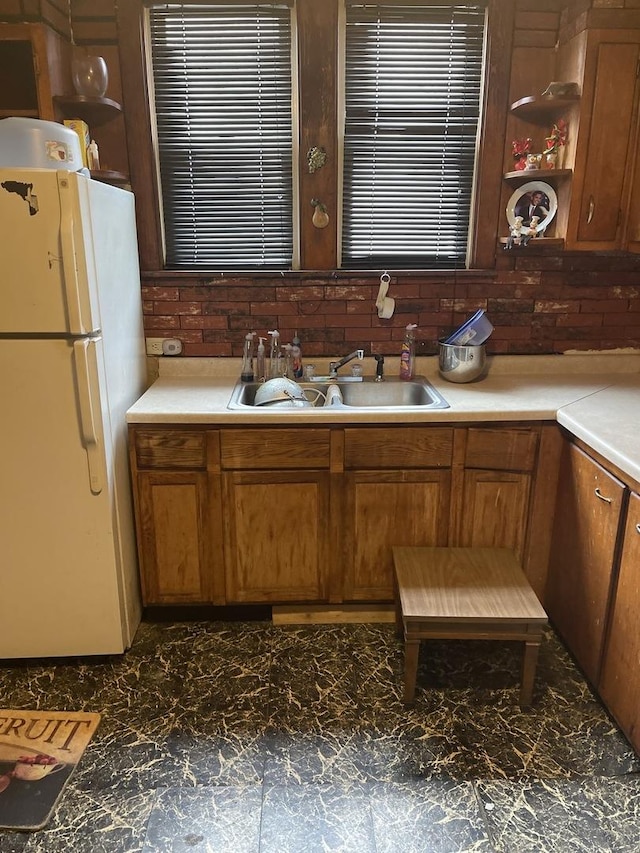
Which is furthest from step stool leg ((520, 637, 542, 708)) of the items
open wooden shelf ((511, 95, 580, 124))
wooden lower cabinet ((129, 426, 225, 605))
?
open wooden shelf ((511, 95, 580, 124))

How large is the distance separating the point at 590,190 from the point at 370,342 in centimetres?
105

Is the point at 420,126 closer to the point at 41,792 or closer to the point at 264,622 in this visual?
the point at 264,622

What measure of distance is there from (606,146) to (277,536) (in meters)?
1.93

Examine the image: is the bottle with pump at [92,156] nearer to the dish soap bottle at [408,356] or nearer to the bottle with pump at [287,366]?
the bottle with pump at [287,366]

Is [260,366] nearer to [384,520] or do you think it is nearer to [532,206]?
[384,520]

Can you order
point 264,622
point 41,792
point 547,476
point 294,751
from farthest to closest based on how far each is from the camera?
point 264,622
point 547,476
point 294,751
point 41,792

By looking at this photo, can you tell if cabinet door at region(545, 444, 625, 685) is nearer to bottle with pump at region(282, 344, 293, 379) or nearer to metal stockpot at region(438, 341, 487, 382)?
metal stockpot at region(438, 341, 487, 382)

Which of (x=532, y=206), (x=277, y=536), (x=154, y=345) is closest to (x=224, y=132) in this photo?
(x=154, y=345)

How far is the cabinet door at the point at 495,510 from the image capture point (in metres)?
2.29

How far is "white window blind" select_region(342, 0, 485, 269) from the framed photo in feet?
0.67

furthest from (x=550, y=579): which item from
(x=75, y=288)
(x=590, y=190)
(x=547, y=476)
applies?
(x=75, y=288)

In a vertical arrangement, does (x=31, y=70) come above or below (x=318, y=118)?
above

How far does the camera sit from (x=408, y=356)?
2.66 meters

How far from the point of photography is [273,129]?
8.50 feet
